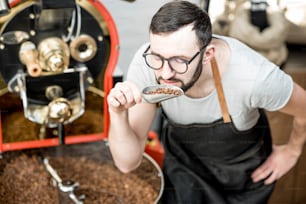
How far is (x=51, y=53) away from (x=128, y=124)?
0.17 m

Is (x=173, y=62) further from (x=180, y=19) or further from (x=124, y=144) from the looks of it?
(x=124, y=144)

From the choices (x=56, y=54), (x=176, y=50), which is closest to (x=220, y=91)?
(x=176, y=50)

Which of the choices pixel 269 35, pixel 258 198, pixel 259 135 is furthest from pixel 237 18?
pixel 258 198

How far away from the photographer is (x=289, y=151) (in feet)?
3.43

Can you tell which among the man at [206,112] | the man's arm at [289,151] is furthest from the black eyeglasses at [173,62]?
the man's arm at [289,151]

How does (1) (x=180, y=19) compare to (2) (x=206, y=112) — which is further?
(2) (x=206, y=112)

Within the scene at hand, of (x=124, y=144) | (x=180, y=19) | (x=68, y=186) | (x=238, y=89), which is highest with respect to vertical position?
(x=180, y=19)

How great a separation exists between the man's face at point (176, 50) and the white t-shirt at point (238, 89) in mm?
35

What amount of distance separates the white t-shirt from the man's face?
3 centimetres

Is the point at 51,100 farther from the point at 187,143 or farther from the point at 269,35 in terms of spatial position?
the point at 269,35

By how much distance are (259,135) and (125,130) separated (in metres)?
0.25

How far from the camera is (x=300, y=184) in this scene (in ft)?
3.71

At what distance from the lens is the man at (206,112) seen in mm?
827

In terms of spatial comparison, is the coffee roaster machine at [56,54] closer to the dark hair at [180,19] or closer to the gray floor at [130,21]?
the gray floor at [130,21]
